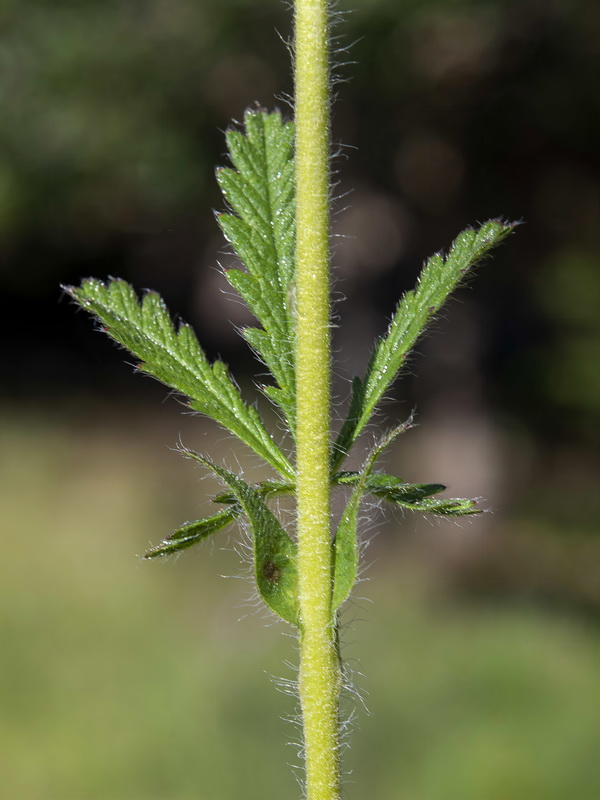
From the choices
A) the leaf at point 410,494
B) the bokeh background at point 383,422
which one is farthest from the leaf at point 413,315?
the bokeh background at point 383,422

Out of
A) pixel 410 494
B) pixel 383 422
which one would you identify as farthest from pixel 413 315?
pixel 383 422

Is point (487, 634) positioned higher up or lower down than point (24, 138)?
lower down

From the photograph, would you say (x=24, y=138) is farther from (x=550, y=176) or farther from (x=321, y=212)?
(x=321, y=212)

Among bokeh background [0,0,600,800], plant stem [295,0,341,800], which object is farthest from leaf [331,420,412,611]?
bokeh background [0,0,600,800]

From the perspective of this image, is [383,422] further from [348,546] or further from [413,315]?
[348,546]

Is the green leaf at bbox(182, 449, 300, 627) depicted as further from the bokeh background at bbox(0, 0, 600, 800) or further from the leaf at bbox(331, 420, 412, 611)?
the bokeh background at bbox(0, 0, 600, 800)

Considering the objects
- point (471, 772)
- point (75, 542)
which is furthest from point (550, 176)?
point (75, 542)

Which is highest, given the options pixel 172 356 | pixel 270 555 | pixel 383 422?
pixel 383 422
